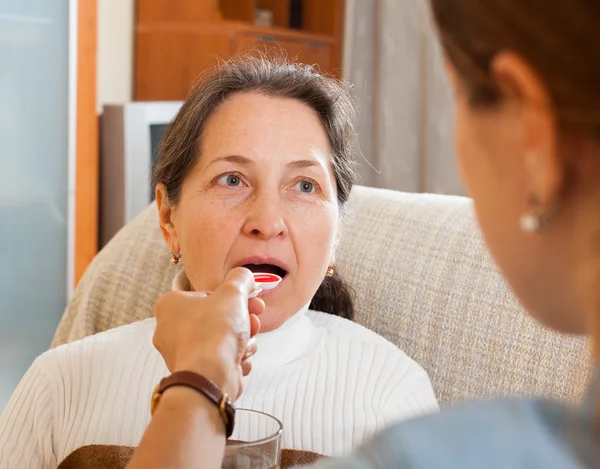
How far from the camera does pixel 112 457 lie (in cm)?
123

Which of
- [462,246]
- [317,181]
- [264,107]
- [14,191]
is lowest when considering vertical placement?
[14,191]

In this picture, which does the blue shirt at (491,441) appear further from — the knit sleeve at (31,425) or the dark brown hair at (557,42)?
the knit sleeve at (31,425)

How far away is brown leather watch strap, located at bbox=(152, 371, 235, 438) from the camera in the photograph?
81 centimetres

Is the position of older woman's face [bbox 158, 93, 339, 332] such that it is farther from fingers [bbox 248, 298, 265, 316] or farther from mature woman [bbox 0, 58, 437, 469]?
fingers [bbox 248, 298, 265, 316]

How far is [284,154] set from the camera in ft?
4.44

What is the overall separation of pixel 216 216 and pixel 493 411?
2.76 feet

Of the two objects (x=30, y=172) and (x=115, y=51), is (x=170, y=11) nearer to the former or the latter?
(x=115, y=51)

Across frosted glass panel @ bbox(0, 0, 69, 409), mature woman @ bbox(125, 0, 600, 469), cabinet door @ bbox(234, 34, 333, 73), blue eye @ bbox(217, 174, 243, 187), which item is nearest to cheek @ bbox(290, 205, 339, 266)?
blue eye @ bbox(217, 174, 243, 187)

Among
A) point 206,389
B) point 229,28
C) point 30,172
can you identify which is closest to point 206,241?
point 206,389

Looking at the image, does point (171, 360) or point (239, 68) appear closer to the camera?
point (171, 360)

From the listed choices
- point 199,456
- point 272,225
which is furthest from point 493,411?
point 272,225

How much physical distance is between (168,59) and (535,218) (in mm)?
3278

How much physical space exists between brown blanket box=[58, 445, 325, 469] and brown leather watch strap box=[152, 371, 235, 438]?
→ 16.4 inches

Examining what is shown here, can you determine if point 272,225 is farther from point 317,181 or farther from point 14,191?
point 14,191
